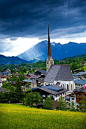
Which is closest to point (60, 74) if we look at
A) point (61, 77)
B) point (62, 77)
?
point (61, 77)

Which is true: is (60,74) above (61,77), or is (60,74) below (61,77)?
above

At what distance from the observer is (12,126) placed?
40.6 ft

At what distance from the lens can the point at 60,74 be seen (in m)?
49.9

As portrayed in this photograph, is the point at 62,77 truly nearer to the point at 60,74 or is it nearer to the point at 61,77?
the point at 61,77

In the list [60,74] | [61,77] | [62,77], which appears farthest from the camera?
[60,74]

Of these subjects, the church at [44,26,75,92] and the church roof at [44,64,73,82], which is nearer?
the church at [44,26,75,92]

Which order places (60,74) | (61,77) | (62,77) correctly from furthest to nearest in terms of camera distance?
(60,74) < (61,77) < (62,77)

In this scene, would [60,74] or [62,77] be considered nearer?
[62,77]

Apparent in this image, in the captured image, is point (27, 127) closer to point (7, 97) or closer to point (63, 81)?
point (7, 97)

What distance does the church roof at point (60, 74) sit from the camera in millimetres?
48734

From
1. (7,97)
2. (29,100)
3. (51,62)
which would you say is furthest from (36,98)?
(51,62)

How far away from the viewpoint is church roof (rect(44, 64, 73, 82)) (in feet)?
160

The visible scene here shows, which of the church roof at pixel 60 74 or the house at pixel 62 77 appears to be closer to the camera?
the house at pixel 62 77

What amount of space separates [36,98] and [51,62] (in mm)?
31192
